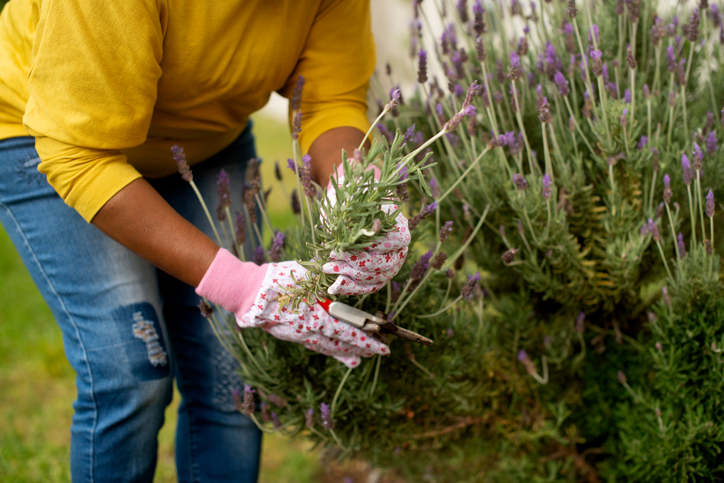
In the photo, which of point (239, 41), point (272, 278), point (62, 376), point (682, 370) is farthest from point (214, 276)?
point (62, 376)

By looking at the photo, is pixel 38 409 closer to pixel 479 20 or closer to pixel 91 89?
pixel 91 89

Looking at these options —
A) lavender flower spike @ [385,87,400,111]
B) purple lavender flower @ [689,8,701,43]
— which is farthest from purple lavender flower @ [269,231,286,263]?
purple lavender flower @ [689,8,701,43]

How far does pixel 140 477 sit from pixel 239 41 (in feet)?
3.90

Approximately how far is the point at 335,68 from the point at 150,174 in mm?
630

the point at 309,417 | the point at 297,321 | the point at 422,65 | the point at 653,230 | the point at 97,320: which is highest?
the point at 422,65

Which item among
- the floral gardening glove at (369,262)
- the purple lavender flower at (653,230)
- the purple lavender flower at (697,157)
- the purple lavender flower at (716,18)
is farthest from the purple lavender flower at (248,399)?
the purple lavender flower at (716,18)

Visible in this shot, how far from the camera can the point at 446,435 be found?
5.65 ft

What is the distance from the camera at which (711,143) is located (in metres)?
1.38

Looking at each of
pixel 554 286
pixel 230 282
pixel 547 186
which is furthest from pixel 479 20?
pixel 230 282

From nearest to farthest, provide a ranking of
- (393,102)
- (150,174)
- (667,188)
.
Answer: (393,102) → (667,188) → (150,174)

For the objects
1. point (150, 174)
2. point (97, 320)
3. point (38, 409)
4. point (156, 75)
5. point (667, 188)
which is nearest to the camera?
point (156, 75)

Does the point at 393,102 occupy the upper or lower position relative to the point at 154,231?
upper

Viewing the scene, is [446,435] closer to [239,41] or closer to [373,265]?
[373,265]

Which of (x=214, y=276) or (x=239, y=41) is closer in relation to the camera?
(x=214, y=276)
